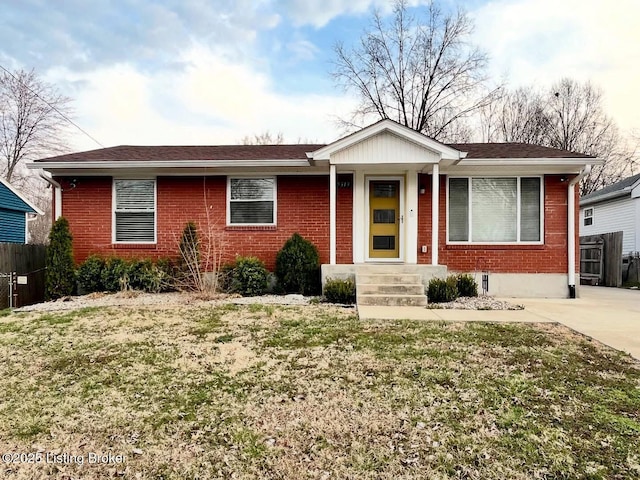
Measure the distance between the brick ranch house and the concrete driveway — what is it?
1015mm

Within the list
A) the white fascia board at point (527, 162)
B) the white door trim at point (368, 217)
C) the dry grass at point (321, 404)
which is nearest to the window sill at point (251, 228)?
the white door trim at point (368, 217)

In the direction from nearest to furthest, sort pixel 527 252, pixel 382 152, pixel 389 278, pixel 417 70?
pixel 389 278 → pixel 382 152 → pixel 527 252 → pixel 417 70

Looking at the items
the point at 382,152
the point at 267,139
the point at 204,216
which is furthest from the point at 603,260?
the point at 267,139

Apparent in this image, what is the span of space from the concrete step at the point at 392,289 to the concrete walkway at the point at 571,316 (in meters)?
0.65

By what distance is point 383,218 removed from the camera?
9.51 metres

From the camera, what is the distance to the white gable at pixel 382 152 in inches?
336

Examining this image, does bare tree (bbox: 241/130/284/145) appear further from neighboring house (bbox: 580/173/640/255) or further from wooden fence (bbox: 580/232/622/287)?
wooden fence (bbox: 580/232/622/287)

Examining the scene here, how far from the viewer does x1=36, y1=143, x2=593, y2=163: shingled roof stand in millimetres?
9109

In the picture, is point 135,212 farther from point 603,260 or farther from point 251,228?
point 603,260

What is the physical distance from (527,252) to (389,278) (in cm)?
371

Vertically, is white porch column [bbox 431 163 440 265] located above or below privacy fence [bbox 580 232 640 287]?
above

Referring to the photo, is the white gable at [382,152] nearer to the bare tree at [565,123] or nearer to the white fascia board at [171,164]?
the white fascia board at [171,164]

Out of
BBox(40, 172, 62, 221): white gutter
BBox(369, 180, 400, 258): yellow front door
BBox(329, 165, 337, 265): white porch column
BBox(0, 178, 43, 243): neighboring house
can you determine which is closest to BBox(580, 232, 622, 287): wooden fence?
BBox(369, 180, 400, 258): yellow front door

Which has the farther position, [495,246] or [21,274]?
[495,246]
